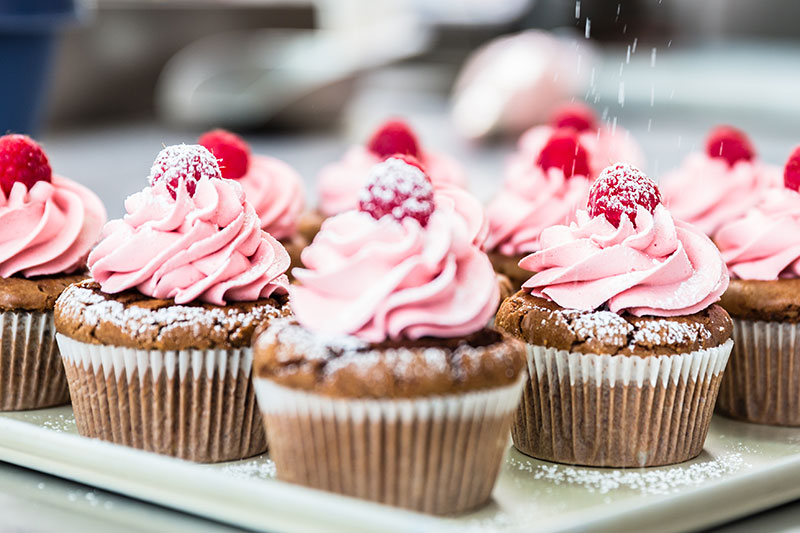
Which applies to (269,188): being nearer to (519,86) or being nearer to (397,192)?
(397,192)

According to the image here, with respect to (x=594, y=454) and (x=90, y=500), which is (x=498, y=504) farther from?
(x=90, y=500)

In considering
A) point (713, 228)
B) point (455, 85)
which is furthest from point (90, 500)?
point (455, 85)

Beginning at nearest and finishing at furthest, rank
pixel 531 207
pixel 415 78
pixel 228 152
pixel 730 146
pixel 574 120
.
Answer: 1. pixel 228 152
2. pixel 531 207
3. pixel 730 146
4. pixel 574 120
5. pixel 415 78

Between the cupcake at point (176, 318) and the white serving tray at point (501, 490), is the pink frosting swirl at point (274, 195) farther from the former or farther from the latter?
the white serving tray at point (501, 490)

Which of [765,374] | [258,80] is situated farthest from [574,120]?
[258,80]

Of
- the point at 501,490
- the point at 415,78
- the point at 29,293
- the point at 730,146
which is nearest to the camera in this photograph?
the point at 501,490

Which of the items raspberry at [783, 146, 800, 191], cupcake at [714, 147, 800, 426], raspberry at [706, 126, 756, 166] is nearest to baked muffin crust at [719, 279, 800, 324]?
cupcake at [714, 147, 800, 426]

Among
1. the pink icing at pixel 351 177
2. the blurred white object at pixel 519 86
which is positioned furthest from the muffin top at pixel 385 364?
the blurred white object at pixel 519 86
